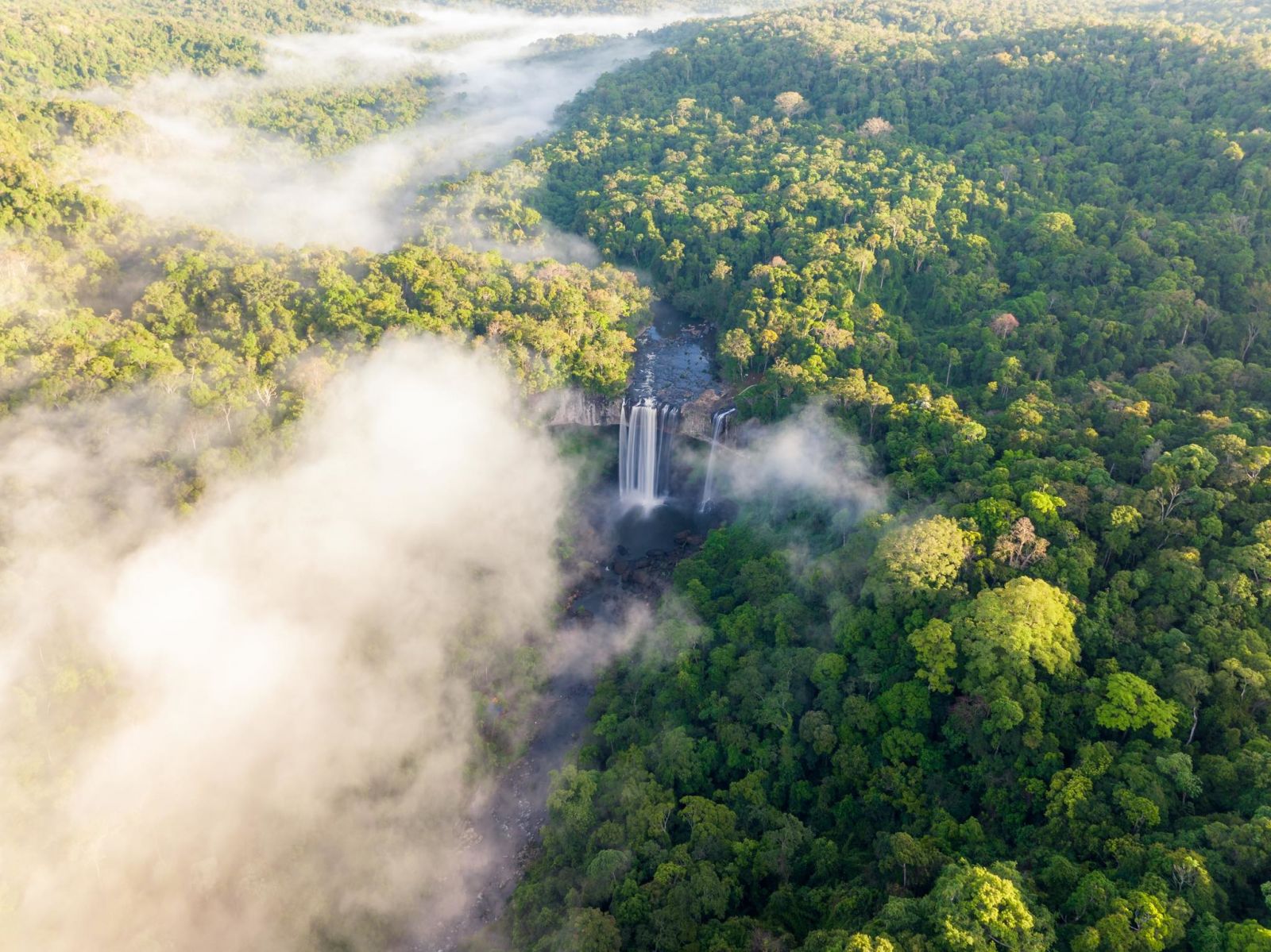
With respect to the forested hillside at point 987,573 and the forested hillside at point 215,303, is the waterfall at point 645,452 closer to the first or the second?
the forested hillside at point 215,303

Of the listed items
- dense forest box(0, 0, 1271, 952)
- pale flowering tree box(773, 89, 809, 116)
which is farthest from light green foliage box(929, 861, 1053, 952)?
pale flowering tree box(773, 89, 809, 116)

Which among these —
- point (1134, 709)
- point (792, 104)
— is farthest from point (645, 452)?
point (792, 104)

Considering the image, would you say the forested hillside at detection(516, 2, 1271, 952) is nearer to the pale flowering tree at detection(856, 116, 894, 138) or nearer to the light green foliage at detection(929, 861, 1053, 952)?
the light green foliage at detection(929, 861, 1053, 952)

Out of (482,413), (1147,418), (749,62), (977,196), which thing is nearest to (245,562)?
(482,413)

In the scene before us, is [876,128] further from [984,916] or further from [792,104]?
[984,916]

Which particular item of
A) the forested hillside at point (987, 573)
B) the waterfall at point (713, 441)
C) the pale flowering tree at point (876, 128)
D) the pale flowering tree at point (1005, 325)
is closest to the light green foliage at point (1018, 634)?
the forested hillside at point (987, 573)

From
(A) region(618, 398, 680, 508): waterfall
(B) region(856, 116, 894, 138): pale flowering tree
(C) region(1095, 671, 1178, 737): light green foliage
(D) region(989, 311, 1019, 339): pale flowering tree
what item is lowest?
(A) region(618, 398, 680, 508): waterfall
